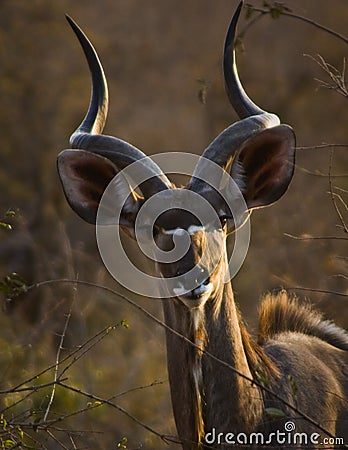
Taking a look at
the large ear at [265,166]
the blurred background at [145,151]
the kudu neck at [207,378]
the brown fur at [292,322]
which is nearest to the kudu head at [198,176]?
the large ear at [265,166]

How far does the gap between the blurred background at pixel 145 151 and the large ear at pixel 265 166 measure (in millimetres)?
176

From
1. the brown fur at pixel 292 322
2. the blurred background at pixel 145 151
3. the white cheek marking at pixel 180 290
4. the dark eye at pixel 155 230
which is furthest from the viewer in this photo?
the blurred background at pixel 145 151

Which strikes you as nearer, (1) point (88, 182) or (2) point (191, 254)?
(2) point (191, 254)

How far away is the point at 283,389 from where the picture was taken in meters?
4.32

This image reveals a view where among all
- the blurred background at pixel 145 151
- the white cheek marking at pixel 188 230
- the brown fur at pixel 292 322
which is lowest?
the blurred background at pixel 145 151

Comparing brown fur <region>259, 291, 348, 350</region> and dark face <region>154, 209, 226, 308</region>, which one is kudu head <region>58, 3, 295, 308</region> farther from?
brown fur <region>259, 291, 348, 350</region>

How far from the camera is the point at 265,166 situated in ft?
14.7

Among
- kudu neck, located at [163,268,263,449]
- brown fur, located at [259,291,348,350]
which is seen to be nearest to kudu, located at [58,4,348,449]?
kudu neck, located at [163,268,263,449]

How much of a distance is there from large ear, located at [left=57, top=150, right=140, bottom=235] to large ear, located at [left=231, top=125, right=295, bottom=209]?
1.54ft

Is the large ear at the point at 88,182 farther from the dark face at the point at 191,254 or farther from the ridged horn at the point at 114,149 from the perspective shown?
the dark face at the point at 191,254

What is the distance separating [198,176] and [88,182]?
523 millimetres

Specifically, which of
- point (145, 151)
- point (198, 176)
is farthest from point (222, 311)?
point (145, 151)

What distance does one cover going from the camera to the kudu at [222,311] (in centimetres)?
410

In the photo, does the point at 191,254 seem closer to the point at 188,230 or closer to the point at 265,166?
the point at 188,230
